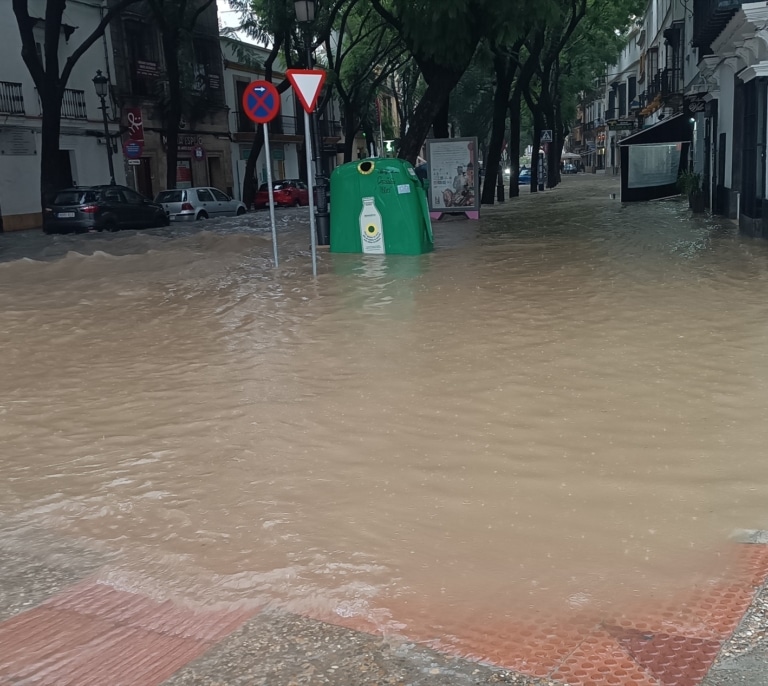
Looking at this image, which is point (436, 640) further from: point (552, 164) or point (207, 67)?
point (552, 164)

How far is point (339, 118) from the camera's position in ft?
190

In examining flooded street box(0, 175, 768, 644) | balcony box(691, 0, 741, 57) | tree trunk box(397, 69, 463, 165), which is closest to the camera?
flooded street box(0, 175, 768, 644)

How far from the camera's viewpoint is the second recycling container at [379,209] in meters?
13.8

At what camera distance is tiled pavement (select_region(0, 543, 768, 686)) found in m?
2.96

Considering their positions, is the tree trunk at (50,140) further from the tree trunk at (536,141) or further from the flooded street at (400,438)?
the tree trunk at (536,141)

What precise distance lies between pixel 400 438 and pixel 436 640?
230cm

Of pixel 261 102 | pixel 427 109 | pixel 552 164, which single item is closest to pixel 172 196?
pixel 427 109

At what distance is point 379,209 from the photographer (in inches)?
558

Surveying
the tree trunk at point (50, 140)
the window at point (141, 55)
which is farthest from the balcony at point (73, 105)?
the tree trunk at point (50, 140)

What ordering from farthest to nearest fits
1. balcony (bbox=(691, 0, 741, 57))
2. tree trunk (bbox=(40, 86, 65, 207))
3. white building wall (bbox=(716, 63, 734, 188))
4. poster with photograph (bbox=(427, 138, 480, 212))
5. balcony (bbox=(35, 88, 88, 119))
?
balcony (bbox=(35, 88, 88, 119)) → tree trunk (bbox=(40, 86, 65, 207)) → poster with photograph (bbox=(427, 138, 480, 212)) → white building wall (bbox=(716, 63, 734, 188)) → balcony (bbox=(691, 0, 741, 57))

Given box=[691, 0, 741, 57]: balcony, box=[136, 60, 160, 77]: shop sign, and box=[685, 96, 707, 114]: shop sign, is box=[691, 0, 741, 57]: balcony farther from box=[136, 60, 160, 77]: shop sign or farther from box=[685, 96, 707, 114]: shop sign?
box=[136, 60, 160, 77]: shop sign

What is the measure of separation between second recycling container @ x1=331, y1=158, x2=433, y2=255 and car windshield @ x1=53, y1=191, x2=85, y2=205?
388 inches

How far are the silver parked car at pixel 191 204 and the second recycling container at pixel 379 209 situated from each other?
501 inches

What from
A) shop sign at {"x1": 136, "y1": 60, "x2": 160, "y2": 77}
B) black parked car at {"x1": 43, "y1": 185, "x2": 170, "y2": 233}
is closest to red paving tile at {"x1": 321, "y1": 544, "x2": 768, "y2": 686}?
black parked car at {"x1": 43, "y1": 185, "x2": 170, "y2": 233}
